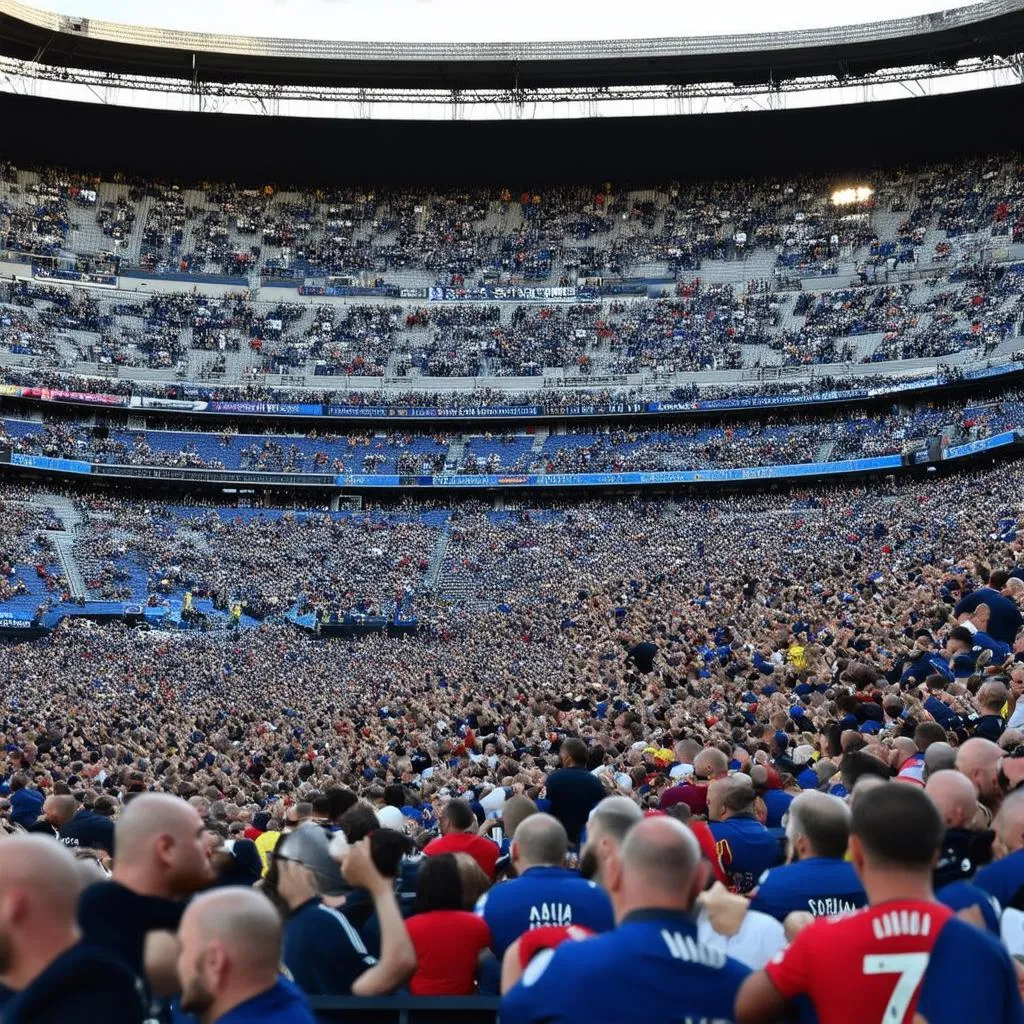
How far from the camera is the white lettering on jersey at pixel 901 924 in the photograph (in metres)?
3.54

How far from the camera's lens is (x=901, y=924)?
3.54 m

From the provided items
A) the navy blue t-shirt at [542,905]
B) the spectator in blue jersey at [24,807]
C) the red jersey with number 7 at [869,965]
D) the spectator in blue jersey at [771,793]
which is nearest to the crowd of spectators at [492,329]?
the spectator in blue jersey at [24,807]

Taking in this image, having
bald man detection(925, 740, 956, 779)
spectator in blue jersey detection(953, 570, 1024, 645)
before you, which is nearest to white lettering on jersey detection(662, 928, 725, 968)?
bald man detection(925, 740, 956, 779)

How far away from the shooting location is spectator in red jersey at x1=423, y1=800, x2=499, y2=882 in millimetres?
6848

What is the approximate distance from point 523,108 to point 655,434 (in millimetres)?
19983

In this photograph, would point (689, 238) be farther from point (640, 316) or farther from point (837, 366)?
point (837, 366)

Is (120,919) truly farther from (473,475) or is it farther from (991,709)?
(473,475)

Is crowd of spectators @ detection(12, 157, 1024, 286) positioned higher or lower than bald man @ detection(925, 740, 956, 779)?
higher

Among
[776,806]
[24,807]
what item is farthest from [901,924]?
[24,807]

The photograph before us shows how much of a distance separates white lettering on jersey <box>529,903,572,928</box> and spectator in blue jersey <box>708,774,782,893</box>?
1928 millimetres

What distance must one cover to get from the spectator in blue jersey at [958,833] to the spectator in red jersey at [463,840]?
107 inches

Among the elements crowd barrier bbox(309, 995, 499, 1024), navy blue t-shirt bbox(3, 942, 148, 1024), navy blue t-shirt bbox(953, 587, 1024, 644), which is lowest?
crowd barrier bbox(309, 995, 499, 1024)

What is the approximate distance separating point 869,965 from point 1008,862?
4.32 feet

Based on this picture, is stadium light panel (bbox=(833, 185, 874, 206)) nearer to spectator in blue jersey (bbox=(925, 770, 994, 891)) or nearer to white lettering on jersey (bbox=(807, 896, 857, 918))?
spectator in blue jersey (bbox=(925, 770, 994, 891))
